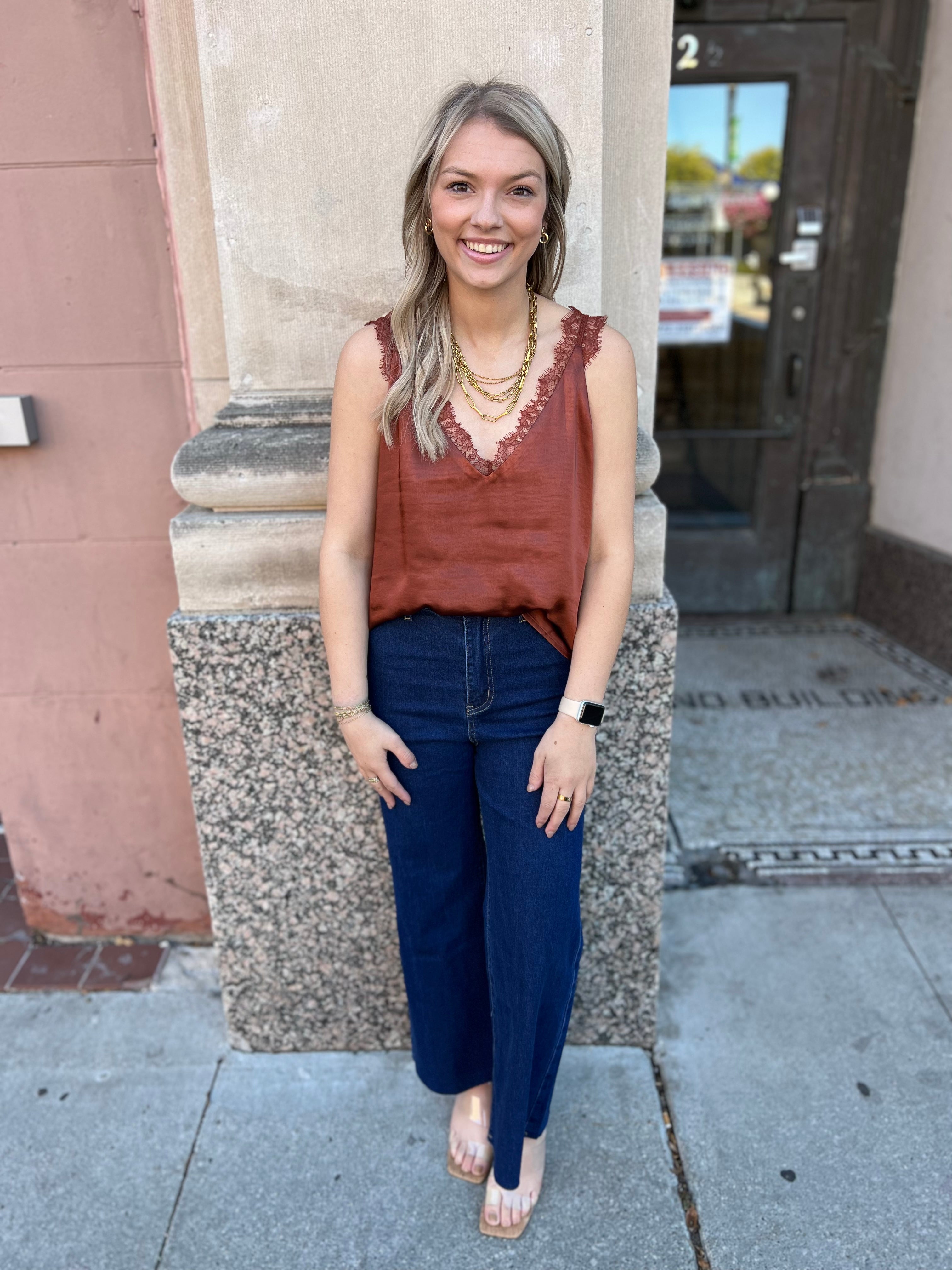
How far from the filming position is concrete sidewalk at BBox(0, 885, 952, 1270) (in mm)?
1927

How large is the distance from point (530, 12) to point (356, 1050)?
248 cm

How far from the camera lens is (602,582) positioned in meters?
1.70

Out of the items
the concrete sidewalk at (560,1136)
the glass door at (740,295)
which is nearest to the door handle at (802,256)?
the glass door at (740,295)

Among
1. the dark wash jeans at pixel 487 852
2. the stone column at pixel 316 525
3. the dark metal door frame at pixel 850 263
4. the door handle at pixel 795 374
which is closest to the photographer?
the dark wash jeans at pixel 487 852

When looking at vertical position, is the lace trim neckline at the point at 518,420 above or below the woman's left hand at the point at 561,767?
above

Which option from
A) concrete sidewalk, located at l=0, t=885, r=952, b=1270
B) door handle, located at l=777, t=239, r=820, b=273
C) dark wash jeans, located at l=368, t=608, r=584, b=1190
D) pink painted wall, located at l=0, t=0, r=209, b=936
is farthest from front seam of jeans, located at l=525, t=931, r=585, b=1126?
door handle, located at l=777, t=239, r=820, b=273

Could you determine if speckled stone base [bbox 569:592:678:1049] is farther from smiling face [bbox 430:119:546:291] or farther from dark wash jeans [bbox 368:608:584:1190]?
smiling face [bbox 430:119:546:291]

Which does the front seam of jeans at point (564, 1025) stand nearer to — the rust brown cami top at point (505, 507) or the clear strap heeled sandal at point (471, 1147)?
the clear strap heeled sandal at point (471, 1147)

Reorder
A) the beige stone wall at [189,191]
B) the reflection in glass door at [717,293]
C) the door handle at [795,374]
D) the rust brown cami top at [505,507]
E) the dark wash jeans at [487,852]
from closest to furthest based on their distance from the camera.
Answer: the rust brown cami top at [505,507] → the dark wash jeans at [487,852] → the beige stone wall at [189,191] → the reflection in glass door at [717,293] → the door handle at [795,374]

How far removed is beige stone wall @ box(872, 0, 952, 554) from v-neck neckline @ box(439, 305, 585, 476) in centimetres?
330

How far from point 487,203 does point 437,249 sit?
0.58 ft

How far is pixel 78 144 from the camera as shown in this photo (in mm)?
2150

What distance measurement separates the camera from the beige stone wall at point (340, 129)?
182 centimetres

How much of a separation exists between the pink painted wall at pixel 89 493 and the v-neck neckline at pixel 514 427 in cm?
103
